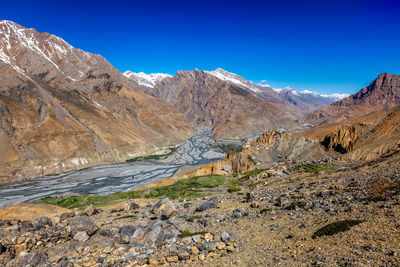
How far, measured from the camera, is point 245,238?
1709 cm

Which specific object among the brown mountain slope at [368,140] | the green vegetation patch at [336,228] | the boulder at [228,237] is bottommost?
the boulder at [228,237]

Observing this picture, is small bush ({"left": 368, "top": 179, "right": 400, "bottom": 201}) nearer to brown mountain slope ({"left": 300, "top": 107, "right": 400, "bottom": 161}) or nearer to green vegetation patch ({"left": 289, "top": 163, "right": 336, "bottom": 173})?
green vegetation patch ({"left": 289, "top": 163, "right": 336, "bottom": 173})

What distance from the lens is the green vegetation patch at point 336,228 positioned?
578 inches

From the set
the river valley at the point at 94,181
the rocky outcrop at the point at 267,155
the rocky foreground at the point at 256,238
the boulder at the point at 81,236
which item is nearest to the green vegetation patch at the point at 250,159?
the rocky outcrop at the point at 267,155

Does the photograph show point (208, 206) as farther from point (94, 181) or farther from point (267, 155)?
point (94, 181)

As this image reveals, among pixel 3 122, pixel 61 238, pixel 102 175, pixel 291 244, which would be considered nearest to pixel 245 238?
pixel 291 244

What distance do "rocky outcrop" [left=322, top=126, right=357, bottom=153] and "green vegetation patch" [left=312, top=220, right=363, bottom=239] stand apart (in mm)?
78784

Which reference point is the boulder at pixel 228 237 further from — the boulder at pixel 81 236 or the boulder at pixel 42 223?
the boulder at pixel 42 223

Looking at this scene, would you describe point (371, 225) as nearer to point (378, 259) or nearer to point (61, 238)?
point (378, 259)

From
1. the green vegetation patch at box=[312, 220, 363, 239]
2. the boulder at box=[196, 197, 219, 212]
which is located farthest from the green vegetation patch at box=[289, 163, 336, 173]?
the green vegetation patch at box=[312, 220, 363, 239]

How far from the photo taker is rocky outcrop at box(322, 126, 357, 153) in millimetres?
85412

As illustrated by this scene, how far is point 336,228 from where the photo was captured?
1492 cm

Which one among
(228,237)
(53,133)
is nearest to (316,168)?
(228,237)

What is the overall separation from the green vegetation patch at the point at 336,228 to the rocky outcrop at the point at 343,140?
258 ft
